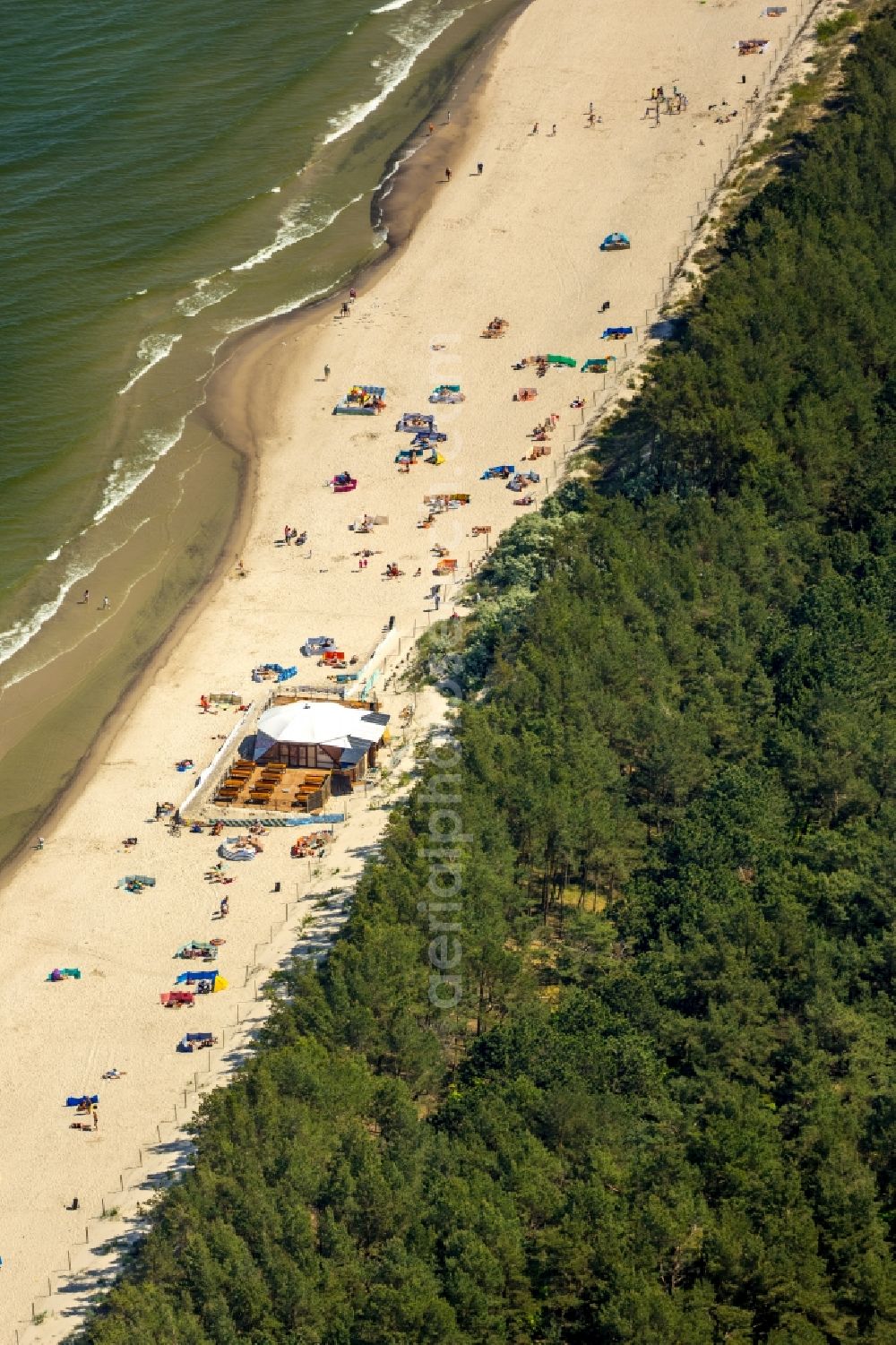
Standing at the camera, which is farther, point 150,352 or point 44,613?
point 150,352

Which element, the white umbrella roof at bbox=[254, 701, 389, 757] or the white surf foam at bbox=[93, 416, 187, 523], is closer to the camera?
the white umbrella roof at bbox=[254, 701, 389, 757]

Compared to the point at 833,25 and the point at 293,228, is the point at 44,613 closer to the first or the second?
the point at 293,228

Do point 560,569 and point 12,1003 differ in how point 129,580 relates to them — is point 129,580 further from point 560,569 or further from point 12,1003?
point 12,1003

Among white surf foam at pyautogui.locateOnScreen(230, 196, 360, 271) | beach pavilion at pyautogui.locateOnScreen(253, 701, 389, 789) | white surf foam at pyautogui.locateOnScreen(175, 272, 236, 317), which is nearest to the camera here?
beach pavilion at pyautogui.locateOnScreen(253, 701, 389, 789)

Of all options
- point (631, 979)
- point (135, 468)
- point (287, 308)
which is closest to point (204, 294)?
point (287, 308)

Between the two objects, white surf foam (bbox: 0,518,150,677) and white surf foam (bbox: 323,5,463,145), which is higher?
white surf foam (bbox: 323,5,463,145)

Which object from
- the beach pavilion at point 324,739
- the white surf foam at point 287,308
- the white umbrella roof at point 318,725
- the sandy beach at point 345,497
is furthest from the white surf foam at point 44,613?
the white surf foam at point 287,308

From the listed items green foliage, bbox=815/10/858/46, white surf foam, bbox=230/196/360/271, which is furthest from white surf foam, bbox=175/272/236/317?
green foliage, bbox=815/10/858/46

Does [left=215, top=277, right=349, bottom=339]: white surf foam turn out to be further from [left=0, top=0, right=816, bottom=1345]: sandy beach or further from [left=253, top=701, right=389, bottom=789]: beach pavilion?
[left=253, top=701, right=389, bottom=789]: beach pavilion
